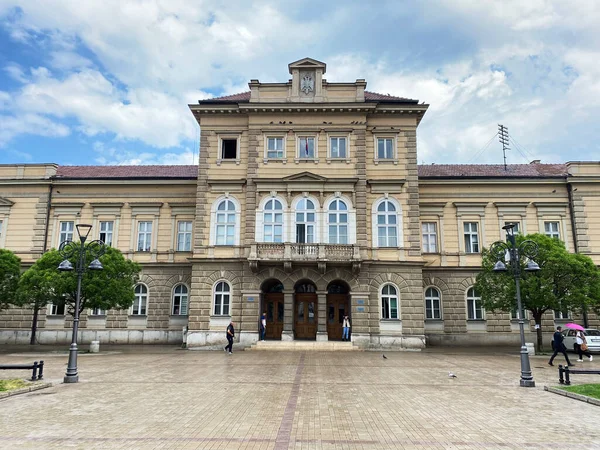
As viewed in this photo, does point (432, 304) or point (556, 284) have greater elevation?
point (556, 284)

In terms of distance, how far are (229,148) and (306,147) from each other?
558 centimetres

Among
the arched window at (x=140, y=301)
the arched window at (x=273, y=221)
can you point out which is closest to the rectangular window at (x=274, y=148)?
the arched window at (x=273, y=221)

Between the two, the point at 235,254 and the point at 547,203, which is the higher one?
the point at 547,203

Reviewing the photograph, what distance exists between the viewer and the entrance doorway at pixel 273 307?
29266 mm

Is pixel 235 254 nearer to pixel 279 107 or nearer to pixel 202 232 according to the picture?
pixel 202 232

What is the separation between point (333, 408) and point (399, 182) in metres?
20.9

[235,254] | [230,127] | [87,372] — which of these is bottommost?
[87,372]

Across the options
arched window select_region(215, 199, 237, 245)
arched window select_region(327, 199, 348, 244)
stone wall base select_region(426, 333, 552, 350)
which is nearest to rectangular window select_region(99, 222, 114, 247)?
arched window select_region(215, 199, 237, 245)

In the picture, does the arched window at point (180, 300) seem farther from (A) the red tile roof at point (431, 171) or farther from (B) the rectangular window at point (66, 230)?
(B) the rectangular window at point (66, 230)

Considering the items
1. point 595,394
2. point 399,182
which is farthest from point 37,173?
point 595,394

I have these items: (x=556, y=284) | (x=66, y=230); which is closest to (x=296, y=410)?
(x=556, y=284)

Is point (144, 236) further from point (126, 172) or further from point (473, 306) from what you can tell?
point (473, 306)

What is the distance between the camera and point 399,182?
29641mm

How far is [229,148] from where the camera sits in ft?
102
